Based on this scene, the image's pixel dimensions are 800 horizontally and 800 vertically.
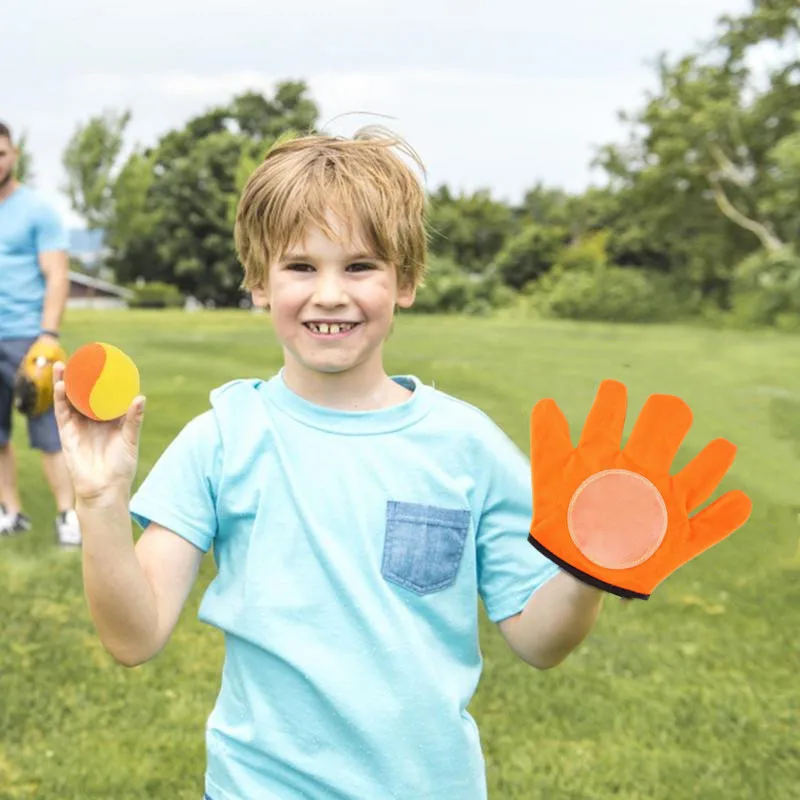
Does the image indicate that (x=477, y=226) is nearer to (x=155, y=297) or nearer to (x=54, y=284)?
(x=155, y=297)

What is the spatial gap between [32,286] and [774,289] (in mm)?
27731

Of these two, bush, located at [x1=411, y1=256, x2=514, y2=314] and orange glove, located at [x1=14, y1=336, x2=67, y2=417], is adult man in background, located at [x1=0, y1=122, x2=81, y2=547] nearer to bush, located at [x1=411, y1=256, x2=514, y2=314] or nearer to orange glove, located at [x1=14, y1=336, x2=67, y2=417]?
orange glove, located at [x1=14, y1=336, x2=67, y2=417]

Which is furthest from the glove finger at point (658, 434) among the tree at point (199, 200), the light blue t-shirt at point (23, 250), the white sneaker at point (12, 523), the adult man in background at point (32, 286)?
the tree at point (199, 200)

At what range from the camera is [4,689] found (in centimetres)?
363

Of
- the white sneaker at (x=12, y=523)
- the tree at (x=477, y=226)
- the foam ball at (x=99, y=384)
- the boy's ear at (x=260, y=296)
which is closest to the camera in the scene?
the foam ball at (x=99, y=384)

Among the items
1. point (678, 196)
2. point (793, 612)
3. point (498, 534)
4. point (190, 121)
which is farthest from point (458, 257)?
point (498, 534)

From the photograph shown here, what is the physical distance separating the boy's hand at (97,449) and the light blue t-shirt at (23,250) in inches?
155

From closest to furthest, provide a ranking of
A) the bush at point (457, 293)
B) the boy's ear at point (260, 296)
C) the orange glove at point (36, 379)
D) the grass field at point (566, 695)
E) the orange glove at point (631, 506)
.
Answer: the orange glove at point (631, 506), the boy's ear at point (260, 296), the grass field at point (566, 695), the orange glove at point (36, 379), the bush at point (457, 293)

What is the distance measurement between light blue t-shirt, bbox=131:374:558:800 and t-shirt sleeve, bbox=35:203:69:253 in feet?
12.3

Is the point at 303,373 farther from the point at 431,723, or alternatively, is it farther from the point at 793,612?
the point at 793,612

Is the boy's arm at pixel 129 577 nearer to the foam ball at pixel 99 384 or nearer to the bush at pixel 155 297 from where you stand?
the foam ball at pixel 99 384

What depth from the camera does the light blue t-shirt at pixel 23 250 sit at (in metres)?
5.10

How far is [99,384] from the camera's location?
1.38 metres

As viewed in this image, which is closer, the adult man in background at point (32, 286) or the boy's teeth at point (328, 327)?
the boy's teeth at point (328, 327)
